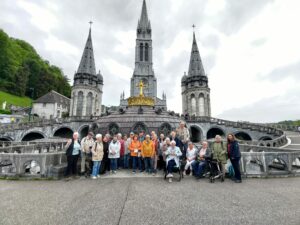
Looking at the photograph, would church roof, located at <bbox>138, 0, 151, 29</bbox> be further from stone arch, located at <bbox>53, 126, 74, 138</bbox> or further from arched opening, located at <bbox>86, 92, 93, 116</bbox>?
stone arch, located at <bbox>53, 126, 74, 138</bbox>

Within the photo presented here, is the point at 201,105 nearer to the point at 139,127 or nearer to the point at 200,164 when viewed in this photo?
the point at 139,127

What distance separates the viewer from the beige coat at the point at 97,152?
18.5ft

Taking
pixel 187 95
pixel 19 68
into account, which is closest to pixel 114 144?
pixel 187 95

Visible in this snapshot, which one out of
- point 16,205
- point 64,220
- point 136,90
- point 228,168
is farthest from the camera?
point 136,90

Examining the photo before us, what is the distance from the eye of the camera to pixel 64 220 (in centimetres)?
293

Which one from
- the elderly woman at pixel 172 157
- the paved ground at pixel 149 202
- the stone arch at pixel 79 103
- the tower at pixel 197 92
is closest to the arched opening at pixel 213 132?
the tower at pixel 197 92

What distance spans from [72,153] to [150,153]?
2.93m

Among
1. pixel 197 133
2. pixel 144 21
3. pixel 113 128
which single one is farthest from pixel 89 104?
pixel 144 21

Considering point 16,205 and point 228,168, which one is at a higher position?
point 228,168

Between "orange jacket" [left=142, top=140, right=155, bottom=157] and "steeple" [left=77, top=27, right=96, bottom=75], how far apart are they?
5349cm

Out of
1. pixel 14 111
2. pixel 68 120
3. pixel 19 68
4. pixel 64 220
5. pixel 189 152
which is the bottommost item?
pixel 64 220

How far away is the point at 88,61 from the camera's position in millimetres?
55281

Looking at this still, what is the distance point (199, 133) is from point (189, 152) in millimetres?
31481

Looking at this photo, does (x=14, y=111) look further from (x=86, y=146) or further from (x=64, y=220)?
(x=64, y=220)
